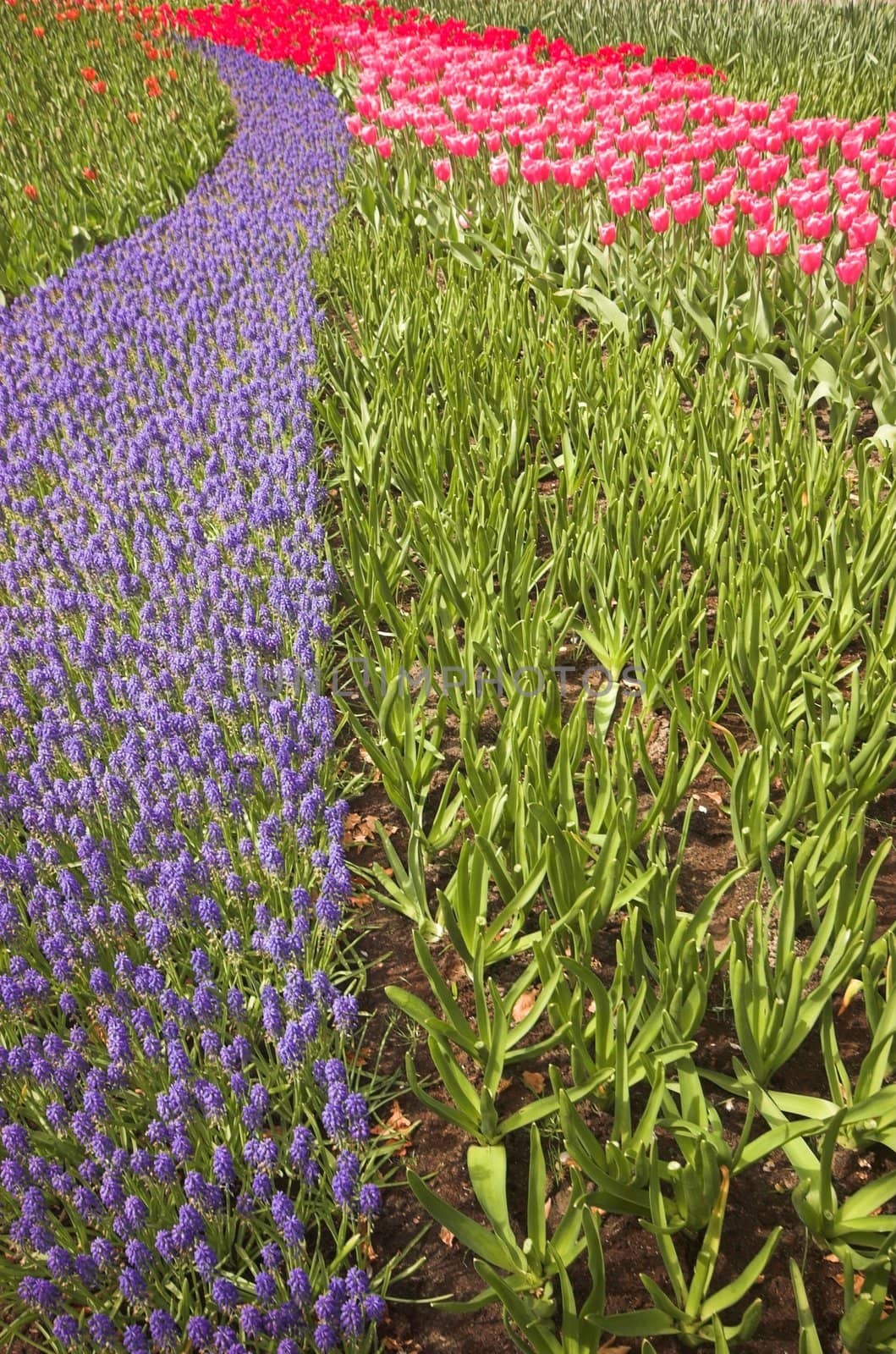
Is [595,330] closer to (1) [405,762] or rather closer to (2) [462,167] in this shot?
(2) [462,167]

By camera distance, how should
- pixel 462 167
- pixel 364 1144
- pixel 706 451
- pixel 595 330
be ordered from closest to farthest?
pixel 364 1144 → pixel 706 451 → pixel 595 330 → pixel 462 167

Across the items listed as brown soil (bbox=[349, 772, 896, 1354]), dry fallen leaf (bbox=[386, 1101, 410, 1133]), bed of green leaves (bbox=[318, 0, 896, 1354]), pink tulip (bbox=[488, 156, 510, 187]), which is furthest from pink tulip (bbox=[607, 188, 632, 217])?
dry fallen leaf (bbox=[386, 1101, 410, 1133])

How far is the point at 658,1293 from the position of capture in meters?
1.47

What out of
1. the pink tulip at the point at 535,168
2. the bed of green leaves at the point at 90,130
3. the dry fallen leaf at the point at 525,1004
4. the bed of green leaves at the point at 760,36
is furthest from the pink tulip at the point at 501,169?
the dry fallen leaf at the point at 525,1004

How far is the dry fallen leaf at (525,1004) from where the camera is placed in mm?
2201

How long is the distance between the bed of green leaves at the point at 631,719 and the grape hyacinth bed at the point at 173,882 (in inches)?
8.2

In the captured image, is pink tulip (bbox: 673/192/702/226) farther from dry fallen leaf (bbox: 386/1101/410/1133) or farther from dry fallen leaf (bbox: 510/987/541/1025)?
dry fallen leaf (bbox: 386/1101/410/1133)

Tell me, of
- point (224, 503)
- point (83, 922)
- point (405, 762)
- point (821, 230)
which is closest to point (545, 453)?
point (224, 503)

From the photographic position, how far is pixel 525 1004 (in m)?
2.22

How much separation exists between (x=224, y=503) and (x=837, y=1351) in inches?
108

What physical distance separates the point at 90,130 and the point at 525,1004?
27.5ft

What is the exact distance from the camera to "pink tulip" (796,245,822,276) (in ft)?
12.5

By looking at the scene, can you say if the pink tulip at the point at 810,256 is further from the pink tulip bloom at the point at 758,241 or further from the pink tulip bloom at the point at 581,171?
the pink tulip bloom at the point at 581,171

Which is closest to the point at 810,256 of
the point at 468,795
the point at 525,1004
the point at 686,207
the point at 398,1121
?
the point at 686,207
